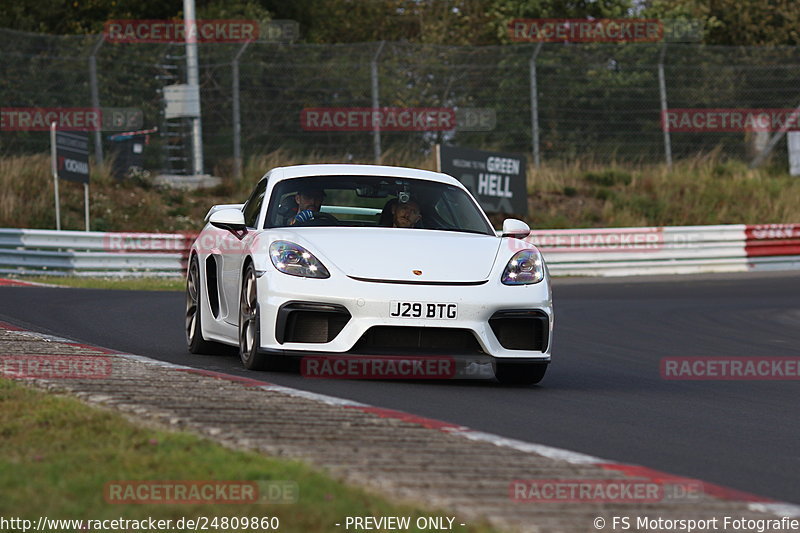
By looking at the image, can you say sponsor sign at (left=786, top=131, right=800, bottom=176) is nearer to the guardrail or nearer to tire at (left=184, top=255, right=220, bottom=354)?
the guardrail

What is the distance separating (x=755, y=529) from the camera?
14.1 ft

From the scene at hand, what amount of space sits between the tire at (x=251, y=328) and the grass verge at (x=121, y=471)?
7.62 feet

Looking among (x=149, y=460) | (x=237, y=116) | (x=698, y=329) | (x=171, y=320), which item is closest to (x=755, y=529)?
(x=149, y=460)

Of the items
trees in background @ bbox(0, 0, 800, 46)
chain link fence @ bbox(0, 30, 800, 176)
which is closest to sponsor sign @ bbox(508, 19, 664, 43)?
trees in background @ bbox(0, 0, 800, 46)

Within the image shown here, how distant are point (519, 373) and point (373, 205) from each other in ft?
5.03

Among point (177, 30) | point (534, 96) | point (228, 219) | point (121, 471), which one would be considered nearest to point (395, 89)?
point (534, 96)

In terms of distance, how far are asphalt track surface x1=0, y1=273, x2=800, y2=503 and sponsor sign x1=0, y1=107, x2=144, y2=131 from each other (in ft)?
32.1

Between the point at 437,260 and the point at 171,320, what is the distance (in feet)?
17.3

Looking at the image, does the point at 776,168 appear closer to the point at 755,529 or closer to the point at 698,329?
the point at 698,329

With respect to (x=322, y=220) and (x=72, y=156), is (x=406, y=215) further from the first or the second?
(x=72, y=156)

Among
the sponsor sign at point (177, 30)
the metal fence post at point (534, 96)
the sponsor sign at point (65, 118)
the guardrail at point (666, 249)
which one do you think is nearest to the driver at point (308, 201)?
the guardrail at point (666, 249)

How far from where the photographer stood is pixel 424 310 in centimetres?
800

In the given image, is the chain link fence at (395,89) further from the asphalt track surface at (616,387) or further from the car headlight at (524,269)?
the car headlight at (524,269)

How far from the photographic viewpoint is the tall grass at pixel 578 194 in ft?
88.9
